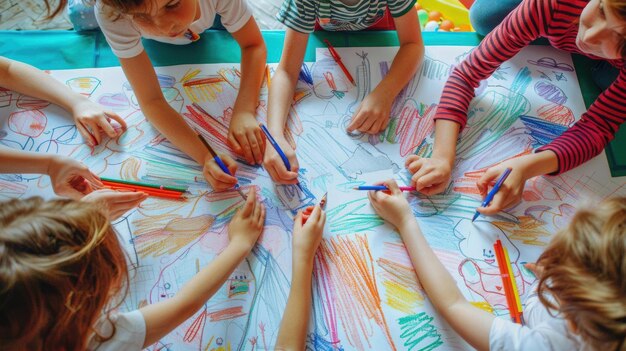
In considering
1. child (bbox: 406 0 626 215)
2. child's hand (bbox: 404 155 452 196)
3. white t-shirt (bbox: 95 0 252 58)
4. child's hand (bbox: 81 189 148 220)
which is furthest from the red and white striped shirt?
child's hand (bbox: 81 189 148 220)

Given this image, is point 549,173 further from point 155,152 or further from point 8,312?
point 8,312

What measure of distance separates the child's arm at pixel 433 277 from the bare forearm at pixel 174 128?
33 centimetres

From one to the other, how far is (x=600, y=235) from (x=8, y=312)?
0.64 meters

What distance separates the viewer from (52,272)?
48cm

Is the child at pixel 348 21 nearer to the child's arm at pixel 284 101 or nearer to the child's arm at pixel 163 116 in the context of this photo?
the child's arm at pixel 284 101

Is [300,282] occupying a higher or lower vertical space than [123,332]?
higher

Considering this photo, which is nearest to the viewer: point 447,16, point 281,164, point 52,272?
point 52,272

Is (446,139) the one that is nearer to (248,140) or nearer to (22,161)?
(248,140)

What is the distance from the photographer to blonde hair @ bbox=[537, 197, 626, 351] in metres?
0.49

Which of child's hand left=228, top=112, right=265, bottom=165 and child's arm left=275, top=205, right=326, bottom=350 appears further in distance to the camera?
child's hand left=228, top=112, right=265, bottom=165

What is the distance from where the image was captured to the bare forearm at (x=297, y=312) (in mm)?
705

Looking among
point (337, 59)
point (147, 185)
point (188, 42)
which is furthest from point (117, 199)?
point (337, 59)

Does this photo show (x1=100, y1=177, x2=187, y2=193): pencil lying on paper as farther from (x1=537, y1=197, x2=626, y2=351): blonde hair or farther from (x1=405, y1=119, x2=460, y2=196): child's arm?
(x1=537, y1=197, x2=626, y2=351): blonde hair

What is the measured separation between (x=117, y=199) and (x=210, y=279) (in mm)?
220
